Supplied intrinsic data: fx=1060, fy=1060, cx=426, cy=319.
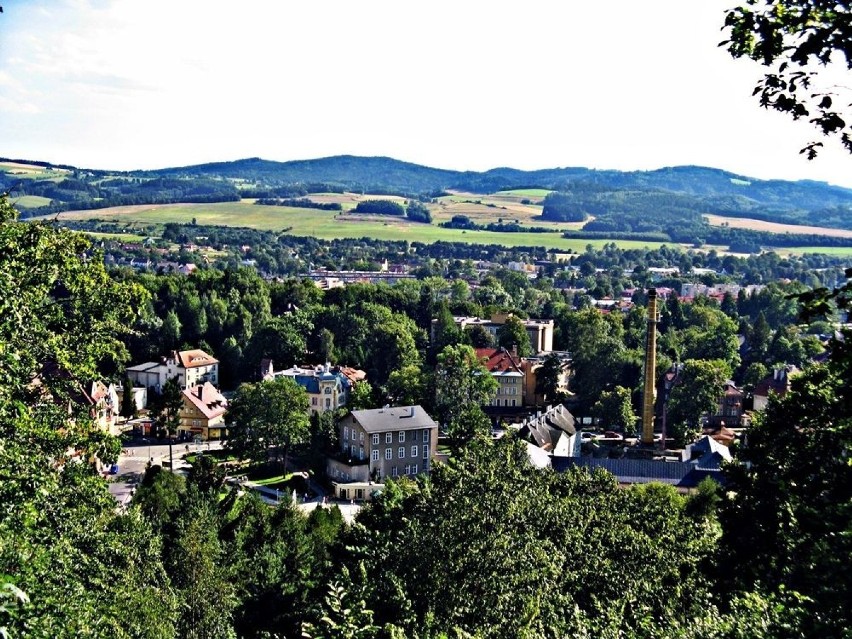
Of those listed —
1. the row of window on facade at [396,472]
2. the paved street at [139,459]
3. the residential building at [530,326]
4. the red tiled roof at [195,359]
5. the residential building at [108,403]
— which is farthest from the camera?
the residential building at [530,326]

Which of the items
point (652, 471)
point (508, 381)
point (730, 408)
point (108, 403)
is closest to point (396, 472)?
point (652, 471)

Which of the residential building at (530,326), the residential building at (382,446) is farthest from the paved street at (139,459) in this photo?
the residential building at (530,326)

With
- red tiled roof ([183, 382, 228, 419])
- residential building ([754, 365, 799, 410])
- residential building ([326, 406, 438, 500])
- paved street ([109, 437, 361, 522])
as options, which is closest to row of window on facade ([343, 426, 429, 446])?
residential building ([326, 406, 438, 500])

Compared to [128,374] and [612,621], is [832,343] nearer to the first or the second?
[612,621]

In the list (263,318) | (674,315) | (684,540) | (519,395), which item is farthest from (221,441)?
(674,315)

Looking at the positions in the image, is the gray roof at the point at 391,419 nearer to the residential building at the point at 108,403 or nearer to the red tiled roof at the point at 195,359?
the residential building at the point at 108,403

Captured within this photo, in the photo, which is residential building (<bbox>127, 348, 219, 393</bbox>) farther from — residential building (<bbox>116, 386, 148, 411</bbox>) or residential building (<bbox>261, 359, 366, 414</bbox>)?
residential building (<bbox>261, 359, 366, 414</bbox>)
